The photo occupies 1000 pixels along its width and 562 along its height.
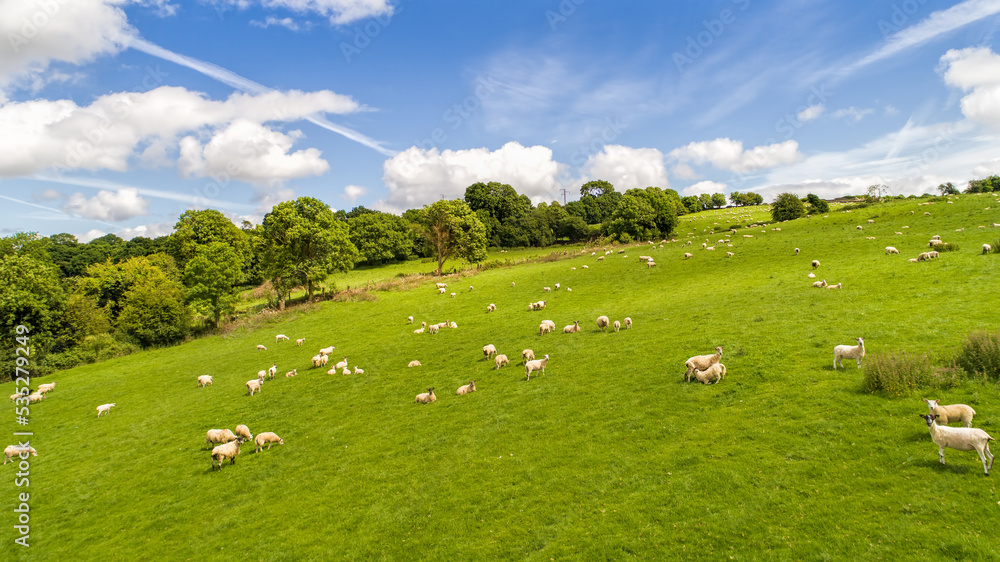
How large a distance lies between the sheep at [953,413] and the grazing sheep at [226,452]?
83.1ft

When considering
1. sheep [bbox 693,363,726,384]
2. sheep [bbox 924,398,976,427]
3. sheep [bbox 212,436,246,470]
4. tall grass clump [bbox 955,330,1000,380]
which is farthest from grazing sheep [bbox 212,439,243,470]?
tall grass clump [bbox 955,330,1000,380]

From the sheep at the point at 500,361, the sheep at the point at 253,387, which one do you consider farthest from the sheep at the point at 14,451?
the sheep at the point at 500,361

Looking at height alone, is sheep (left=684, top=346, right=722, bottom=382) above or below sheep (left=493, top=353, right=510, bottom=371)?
above

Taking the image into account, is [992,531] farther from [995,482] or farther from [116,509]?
[116,509]

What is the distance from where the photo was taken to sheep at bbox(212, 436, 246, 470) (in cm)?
1753

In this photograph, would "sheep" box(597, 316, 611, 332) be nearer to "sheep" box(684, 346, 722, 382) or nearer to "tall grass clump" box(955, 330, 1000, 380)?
"sheep" box(684, 346, 722, 382)

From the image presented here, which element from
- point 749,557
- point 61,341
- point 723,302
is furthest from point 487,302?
point 61,341

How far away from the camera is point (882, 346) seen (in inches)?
672

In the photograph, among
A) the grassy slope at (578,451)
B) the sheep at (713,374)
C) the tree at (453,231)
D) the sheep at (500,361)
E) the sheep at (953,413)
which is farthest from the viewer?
the tree at (453,231)

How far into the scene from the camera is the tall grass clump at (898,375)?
13.5 m

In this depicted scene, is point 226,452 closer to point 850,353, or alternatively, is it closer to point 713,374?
point 713,374

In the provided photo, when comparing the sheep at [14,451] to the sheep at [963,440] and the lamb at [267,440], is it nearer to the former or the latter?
the lamb at [267,440]

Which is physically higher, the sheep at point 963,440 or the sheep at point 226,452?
the sheep at point 963,440

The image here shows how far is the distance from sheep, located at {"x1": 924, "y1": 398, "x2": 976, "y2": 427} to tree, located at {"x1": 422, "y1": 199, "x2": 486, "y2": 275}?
62.7 meters
